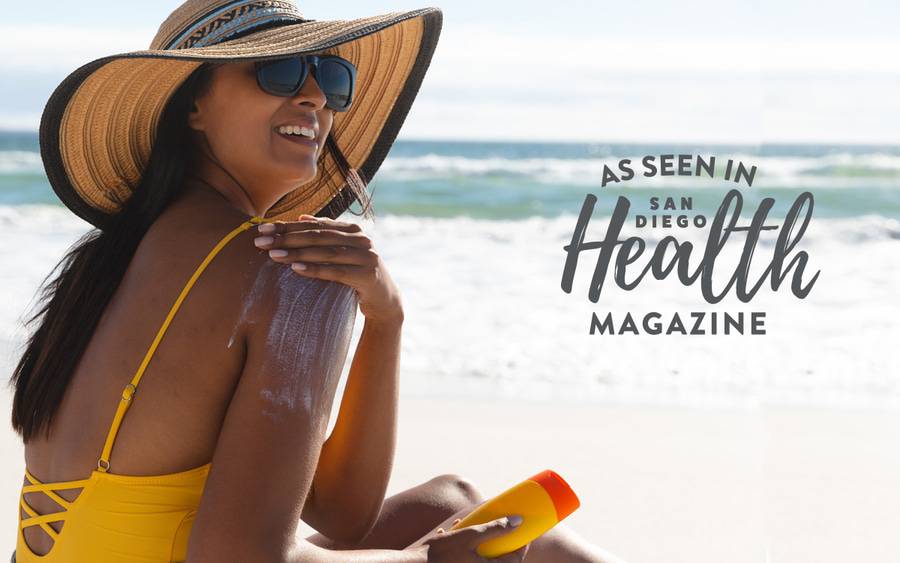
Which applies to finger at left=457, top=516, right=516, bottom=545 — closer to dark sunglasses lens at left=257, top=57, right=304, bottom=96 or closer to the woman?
the woman

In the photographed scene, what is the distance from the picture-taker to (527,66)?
35844mm

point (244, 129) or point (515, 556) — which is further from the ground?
point (244, 129)

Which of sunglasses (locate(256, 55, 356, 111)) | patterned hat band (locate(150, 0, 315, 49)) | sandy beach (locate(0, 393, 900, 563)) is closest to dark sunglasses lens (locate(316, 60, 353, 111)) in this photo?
sunglasses (locate(256, 55, 356, 111))

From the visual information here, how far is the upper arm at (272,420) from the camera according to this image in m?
1.36

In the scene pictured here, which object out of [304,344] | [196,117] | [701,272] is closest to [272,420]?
[304,344]

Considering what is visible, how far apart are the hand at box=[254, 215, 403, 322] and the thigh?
48 cm

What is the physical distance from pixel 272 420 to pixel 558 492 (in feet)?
1.74

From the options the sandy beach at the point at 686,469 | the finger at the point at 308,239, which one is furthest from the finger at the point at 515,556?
the sandy beach at the point at 686,469

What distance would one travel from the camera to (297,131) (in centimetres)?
183

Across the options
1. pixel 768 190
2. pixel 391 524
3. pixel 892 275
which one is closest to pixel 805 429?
pixel 391 524

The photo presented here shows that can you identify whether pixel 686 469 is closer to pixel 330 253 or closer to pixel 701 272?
pixel 330 253

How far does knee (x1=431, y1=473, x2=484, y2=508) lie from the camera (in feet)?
6.80

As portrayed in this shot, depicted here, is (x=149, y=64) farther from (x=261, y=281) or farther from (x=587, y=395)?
(x=587, y=395)

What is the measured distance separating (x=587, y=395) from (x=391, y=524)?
329 cm
